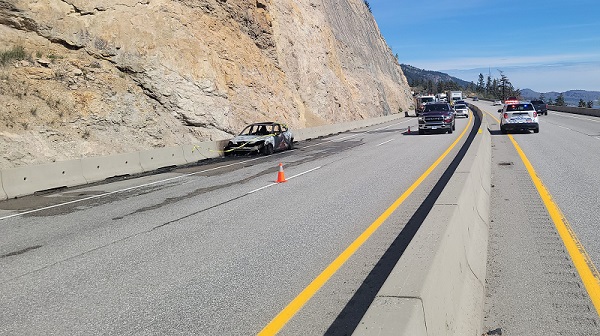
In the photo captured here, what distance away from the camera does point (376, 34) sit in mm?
88625

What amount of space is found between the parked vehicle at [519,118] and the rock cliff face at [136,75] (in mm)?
15109

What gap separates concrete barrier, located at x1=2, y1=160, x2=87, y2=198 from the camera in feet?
43.4

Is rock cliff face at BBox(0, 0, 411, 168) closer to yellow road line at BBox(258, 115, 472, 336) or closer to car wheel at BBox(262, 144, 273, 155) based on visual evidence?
car wheel at BBox(262, 144, 273, 155)

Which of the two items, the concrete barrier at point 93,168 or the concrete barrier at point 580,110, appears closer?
the concrete barrier at point 93,168

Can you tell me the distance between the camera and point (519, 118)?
27547mm

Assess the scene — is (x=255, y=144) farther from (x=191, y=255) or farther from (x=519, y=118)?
(x=191, y=255)

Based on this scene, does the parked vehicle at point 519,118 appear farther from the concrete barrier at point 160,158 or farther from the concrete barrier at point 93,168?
the concrete barrier at point 160,158

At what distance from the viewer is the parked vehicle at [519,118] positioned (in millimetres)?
27469

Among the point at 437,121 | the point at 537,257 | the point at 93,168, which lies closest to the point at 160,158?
the point at 93,168

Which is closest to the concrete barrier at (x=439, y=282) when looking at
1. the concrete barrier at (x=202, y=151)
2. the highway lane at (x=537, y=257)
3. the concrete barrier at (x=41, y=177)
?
the highway lane at (x=537, y=257)

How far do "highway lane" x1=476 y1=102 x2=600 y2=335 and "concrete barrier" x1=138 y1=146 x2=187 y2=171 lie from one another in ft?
39.5

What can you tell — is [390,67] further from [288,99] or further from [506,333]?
[506,333]

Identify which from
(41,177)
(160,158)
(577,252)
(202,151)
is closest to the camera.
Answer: (577,252)

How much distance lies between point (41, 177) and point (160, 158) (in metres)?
5.54
